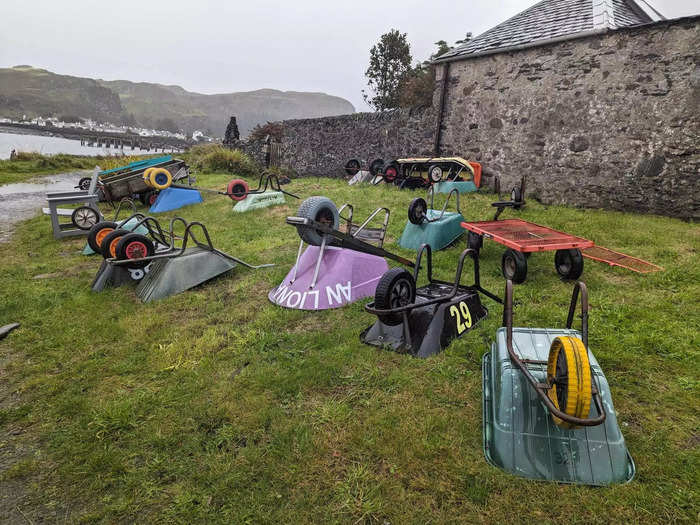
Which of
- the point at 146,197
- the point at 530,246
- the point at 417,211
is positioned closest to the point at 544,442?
the point at 530,246

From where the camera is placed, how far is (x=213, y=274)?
5.48m

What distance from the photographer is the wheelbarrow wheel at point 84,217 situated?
8.59m

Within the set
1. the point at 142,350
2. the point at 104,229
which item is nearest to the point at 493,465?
the point at 142,350

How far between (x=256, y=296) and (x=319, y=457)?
9.39 feet

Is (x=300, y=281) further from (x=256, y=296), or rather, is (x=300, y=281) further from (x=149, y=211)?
(x=149, y=211)

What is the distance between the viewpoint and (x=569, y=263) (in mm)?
4953

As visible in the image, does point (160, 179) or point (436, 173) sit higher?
point (436, 173)

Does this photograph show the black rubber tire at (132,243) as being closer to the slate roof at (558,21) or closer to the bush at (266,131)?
the slate roof at (558,21)

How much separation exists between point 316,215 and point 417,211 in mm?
2177

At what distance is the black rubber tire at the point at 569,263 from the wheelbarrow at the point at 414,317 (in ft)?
6.54

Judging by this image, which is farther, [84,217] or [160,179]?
[160,179]

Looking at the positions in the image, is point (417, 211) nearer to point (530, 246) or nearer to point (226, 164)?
point (530, 246)

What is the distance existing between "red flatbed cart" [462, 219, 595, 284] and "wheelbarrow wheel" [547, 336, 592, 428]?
2.56 m

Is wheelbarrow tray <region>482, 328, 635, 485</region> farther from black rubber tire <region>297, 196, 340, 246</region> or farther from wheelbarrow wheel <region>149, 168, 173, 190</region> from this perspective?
wheelbarrow wheel <region>149, 168, 173, 190</region>
